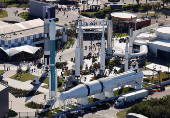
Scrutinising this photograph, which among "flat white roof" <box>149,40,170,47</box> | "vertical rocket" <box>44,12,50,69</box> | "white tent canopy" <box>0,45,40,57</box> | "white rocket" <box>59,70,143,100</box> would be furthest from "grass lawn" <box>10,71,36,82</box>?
"flat white roof" <box>149,40,170,47</box>

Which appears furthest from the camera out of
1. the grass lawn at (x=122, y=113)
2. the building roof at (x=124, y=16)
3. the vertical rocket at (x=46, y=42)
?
the building roof at (x=124, y=16)

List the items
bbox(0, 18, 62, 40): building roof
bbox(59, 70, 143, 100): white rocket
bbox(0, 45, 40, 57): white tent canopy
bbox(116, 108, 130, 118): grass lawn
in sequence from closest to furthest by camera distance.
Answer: bbox(116, 108, 130, 118): grass lawn < bbox(59, 70, 143, 100): white rocket < bbox(0, 45, 40, 57): white tent canopy < bbox(0, 18, 62, 40): building roof

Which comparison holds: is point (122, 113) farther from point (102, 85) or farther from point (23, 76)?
point (23, 76)

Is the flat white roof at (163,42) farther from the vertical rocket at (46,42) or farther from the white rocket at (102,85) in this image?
the vertical rocket at (46,42)

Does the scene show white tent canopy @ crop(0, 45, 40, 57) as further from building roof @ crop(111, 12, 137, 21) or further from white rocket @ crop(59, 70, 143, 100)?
building roof @ crop(111, 12, 137, 21)

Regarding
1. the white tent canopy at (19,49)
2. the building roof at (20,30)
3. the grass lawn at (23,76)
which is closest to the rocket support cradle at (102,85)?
the grass lawn at (23,76)

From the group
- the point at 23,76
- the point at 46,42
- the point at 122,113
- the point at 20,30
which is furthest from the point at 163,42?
the point at 122,113
